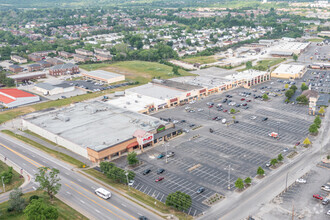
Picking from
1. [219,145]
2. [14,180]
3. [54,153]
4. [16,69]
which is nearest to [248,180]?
[219,145]

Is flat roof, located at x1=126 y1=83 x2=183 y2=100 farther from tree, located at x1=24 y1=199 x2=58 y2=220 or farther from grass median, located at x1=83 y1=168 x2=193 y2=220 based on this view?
tree, located at x1=24 y1=199 x2=58 y2=220

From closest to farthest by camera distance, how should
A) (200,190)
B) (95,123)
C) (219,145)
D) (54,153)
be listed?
(200,190)
(54,153)
(219,145)
(95,123)

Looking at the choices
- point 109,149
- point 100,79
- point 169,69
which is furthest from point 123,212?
point 169,69

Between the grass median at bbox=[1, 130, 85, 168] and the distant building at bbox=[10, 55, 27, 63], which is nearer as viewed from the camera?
the grass median at bbox=[1, 130, 85, 168]

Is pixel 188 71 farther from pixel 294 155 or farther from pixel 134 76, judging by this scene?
pixel 294 155

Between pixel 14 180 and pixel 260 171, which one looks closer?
pixel 260 171

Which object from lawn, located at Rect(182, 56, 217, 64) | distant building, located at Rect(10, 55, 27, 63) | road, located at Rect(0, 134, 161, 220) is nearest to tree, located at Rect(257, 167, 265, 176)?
road, located at Rect(0, 134, 161, 220)

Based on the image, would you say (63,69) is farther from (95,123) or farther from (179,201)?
(179,201)
